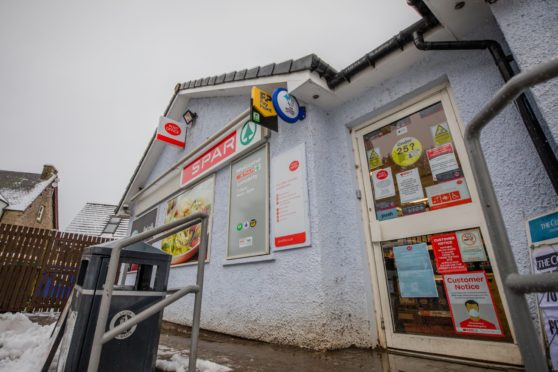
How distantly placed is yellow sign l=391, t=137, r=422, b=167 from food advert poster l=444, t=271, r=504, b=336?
4.21 ft

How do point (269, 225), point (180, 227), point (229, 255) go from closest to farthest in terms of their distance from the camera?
point (180, 227) < point (269, 225) < point (229, 255)

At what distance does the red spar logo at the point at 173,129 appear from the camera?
6.63 m

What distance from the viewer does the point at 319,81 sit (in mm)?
3500

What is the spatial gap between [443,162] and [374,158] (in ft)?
2.67

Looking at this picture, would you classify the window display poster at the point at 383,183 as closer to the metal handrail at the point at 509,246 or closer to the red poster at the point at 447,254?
the red poster at the point at 447,254

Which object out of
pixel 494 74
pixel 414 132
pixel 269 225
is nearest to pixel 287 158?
pixel 269 225

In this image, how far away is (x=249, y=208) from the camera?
407 cm

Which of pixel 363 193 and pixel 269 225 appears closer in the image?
pixel 363 193

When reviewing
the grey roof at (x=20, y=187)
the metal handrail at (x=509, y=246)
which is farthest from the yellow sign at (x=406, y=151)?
the grey roof at (x=20, y=187)

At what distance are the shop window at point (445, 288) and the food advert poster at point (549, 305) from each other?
617 millimetres

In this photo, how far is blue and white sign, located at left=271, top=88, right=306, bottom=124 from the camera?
337 centimetres

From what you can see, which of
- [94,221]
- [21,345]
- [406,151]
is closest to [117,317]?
[21,345]

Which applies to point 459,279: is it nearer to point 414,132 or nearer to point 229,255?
point 414,132

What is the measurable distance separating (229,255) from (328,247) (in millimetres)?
1794
